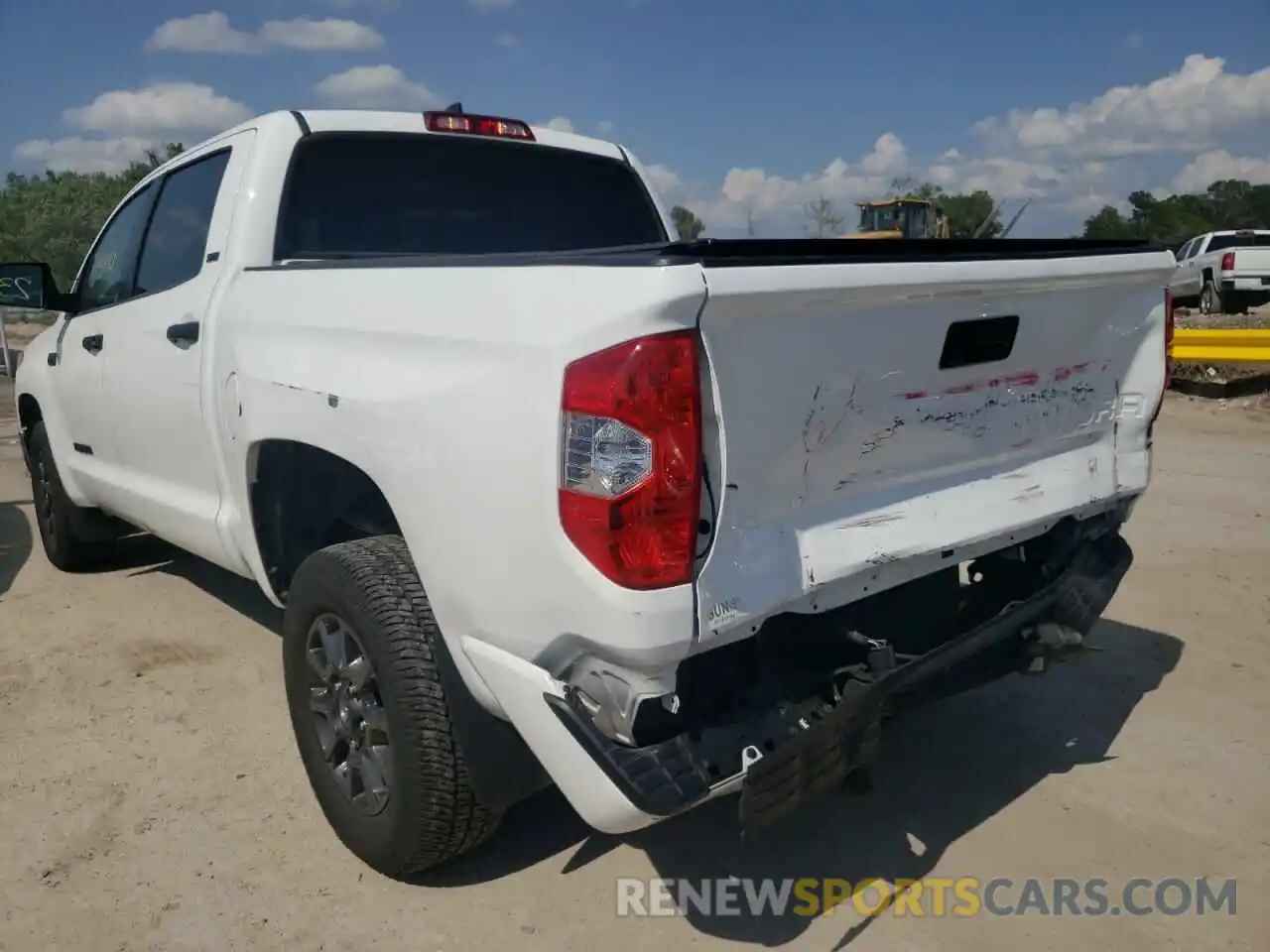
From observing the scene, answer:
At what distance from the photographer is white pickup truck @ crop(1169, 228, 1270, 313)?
19.9 metres

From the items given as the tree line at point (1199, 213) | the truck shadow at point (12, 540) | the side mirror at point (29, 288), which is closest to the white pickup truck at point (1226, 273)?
the truck shadow at point (12, 540)

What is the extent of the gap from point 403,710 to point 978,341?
1632 mm

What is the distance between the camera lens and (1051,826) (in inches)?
118

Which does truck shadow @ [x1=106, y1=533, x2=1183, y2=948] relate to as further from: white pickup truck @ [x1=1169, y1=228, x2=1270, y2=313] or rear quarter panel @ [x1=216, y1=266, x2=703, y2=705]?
white pickup truck @ [x1=1169, y1=228, x2=1270, y2=313]

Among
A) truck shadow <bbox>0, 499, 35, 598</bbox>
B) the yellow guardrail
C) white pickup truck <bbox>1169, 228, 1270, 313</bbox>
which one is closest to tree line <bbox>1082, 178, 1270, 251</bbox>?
white pickup truck <bbox>1169, 228, 1270, 313</bbox>

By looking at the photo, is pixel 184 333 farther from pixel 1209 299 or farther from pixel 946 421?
pixel 1209 299

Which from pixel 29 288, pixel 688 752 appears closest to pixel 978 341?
pixel 688 752

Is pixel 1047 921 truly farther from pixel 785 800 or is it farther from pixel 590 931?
pixel 590 931

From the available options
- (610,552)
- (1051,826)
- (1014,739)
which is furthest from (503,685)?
(1014,739)

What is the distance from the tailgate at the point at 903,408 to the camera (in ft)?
6.72

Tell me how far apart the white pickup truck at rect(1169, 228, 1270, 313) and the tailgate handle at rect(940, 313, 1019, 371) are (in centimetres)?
1849

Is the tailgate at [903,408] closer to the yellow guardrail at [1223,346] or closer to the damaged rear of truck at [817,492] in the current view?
the damaged rear of truck at [817,492]
